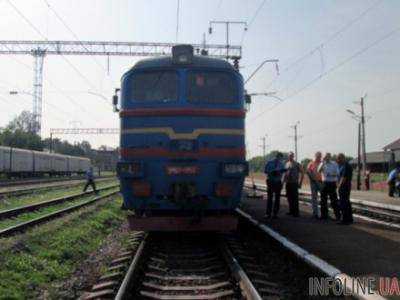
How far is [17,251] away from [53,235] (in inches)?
94.8

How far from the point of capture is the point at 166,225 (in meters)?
10.3

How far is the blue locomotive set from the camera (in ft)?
34.7

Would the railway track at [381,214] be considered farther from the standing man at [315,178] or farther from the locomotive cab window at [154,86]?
the locomotive cab window at [154,86]

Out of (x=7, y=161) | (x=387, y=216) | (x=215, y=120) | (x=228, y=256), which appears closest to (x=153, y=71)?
(x=215, y=120)

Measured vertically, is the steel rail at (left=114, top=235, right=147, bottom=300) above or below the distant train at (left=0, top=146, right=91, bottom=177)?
below

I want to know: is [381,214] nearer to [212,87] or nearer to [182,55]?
[212,87]

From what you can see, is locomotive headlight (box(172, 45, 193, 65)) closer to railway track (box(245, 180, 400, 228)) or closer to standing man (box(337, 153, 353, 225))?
standing man (box(337, 153, 353, 225))

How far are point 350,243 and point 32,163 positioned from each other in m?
55.6

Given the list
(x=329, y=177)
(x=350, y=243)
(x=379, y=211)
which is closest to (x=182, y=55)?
(x=350, y=243)

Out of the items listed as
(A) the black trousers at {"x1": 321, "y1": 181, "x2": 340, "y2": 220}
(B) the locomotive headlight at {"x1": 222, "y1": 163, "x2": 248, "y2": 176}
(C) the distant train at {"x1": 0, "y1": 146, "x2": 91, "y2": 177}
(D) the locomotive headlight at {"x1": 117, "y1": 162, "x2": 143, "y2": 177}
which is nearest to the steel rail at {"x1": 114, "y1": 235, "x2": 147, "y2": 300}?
(D) the locomotive headlight at {"x1": 117, "y1": 162, "x2": 143, "y2": 177}

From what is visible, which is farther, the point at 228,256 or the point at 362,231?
the point at 362,231

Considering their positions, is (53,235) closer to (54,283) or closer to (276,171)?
(54,283)

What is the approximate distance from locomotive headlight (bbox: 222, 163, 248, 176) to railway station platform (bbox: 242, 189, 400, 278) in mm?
1672

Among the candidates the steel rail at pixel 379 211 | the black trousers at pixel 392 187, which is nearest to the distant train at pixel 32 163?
the black trousers at pixel 392 187
